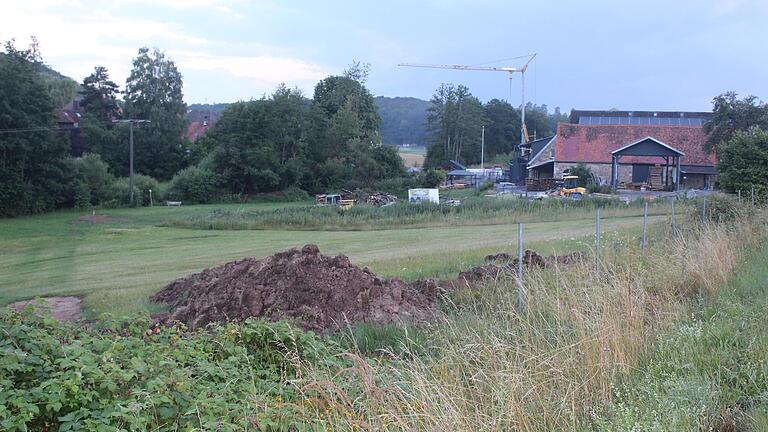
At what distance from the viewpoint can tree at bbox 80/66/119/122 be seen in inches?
3344

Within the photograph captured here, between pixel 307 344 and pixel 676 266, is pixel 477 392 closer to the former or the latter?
pixel 307 344

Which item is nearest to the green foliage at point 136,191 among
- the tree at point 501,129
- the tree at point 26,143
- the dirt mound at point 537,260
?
the tree at point 26,143

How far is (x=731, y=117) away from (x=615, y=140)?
13.2 m

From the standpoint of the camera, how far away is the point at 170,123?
82750mm

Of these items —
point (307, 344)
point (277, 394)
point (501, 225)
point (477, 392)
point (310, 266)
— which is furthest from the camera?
point (501, 225)

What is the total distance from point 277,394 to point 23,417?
201 centimetres

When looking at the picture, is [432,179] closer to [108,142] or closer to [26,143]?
[108,142]

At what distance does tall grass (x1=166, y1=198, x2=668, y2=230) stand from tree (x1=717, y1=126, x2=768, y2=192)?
3694 mm

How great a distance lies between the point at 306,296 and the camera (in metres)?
10.6

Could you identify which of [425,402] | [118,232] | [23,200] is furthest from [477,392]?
[23,200]

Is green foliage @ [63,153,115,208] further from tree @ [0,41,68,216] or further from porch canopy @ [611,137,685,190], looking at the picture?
porch canopy @ [611,137,685,190]

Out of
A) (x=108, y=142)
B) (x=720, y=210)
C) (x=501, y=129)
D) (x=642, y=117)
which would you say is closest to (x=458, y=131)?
(x=501, y=129)

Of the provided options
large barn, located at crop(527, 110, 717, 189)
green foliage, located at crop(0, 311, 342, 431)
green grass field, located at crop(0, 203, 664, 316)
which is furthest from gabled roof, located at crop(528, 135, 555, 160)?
green foliage, located at crop(0, 311, 342, 431)

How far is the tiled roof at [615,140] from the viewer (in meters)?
65.4
